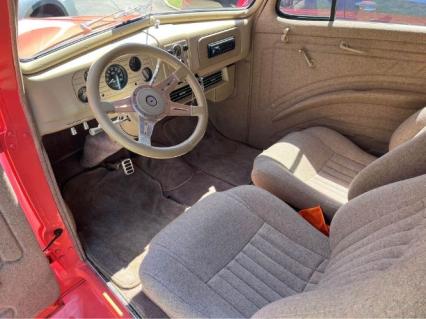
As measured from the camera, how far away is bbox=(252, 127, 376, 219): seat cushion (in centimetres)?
157

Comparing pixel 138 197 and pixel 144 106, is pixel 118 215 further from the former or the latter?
pixel 144 106

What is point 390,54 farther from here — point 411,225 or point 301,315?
point 301,315

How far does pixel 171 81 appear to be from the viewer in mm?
1445

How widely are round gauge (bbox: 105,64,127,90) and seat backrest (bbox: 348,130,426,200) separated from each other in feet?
3.42

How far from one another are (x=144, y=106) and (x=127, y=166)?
36.9 inches

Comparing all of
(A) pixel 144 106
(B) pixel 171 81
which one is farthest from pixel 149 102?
(B) pixel 171 81

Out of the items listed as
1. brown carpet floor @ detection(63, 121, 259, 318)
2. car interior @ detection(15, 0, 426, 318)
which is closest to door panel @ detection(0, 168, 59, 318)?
car interior @ detection(15, 0, 426, 318)

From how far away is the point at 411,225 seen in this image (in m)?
0.93

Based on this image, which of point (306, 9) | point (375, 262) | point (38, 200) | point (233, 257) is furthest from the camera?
point (306, 9)

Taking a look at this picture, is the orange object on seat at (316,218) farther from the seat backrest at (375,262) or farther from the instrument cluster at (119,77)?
the instrument cluster at (119,77)

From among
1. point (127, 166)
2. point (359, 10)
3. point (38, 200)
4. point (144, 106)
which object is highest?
point (359, 10)

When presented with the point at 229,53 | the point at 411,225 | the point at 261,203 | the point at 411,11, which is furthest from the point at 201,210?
the point at 411,11

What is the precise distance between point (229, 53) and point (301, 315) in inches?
66.2

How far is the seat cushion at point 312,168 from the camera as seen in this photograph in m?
1.57
